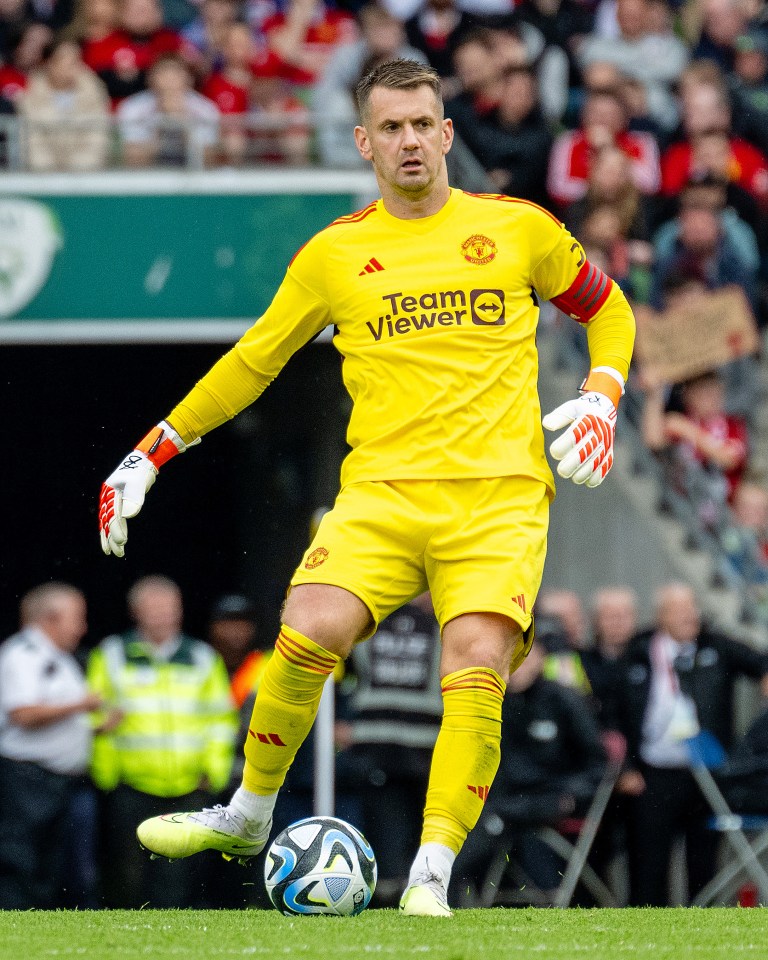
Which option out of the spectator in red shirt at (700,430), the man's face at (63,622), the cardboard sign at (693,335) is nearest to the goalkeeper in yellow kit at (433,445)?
the man's face at (63,622)

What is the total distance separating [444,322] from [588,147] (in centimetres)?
717

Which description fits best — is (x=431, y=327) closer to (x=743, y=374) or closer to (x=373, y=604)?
(x=373, y=604)

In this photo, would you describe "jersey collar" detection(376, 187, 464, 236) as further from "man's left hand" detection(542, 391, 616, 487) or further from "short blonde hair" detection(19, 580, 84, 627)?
"short blonde hair" detection(19, 580, 84, 627)

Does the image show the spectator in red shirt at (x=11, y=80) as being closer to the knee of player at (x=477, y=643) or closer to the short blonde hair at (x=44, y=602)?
the short blonde hair at (x=44, y=602)

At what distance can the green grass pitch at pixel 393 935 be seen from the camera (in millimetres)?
5000

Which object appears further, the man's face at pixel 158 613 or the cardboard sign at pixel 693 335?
the cardboard sign at pixel 693 335

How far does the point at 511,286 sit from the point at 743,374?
694 cm

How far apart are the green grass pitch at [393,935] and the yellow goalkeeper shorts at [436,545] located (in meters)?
0.97

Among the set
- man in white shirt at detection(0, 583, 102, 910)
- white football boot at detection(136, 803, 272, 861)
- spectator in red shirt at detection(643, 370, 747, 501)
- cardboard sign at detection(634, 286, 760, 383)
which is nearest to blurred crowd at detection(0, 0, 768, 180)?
cardboard sign at detection(634, 286, 760, 383)

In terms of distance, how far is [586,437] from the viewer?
5.80 m

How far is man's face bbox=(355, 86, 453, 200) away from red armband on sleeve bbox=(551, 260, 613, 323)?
609 mm

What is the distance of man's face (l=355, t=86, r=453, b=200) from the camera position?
6.02 metres

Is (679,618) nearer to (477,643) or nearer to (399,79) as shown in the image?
(477,643)

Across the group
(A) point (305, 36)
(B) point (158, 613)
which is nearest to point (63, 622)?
(B) point (158, 613)
